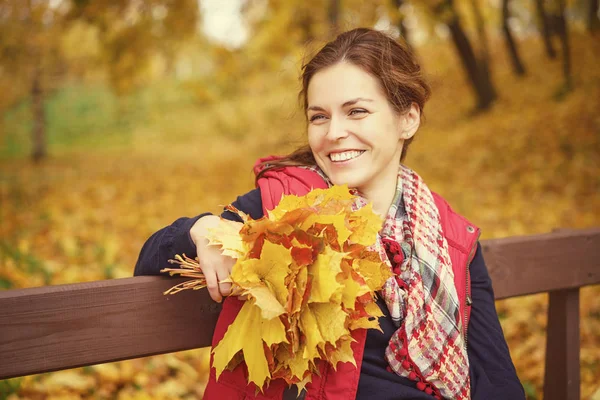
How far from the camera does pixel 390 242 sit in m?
→ 1.74

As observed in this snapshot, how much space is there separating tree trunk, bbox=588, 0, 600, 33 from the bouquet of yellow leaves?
5.13 meters

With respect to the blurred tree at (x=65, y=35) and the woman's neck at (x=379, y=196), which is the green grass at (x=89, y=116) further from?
the woman's neck at (x=379, y=196)

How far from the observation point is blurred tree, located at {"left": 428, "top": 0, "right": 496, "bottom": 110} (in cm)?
630

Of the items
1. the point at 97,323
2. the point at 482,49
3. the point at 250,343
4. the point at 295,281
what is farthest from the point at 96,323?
the point at 482,49

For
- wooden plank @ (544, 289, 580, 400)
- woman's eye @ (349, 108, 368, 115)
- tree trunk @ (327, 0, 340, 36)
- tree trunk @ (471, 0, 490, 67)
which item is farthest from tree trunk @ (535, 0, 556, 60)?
woman's eye @ (349, 108, 368, 115)

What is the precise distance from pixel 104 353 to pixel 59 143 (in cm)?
592

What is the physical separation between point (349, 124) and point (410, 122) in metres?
0.32

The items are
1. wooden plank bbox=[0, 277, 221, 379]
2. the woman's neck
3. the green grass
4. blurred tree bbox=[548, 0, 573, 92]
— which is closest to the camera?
wooden plank bbox=[0, 277, 221, 379]

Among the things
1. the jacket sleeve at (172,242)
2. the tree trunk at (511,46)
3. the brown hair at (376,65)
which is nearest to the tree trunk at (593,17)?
the tree trunk at (511,46)

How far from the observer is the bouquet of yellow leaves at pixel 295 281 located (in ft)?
4.00

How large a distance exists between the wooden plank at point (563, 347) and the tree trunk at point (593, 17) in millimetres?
4004

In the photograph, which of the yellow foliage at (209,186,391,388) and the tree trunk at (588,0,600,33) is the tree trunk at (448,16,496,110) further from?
the yellow foliage at (209,186,391,388)

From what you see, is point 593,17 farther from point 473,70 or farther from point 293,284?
point 293,284

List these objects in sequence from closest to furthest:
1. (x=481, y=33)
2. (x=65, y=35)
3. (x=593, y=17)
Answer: (x=593, y=17) < (x=481, y=33) < (x=65, y=35)
